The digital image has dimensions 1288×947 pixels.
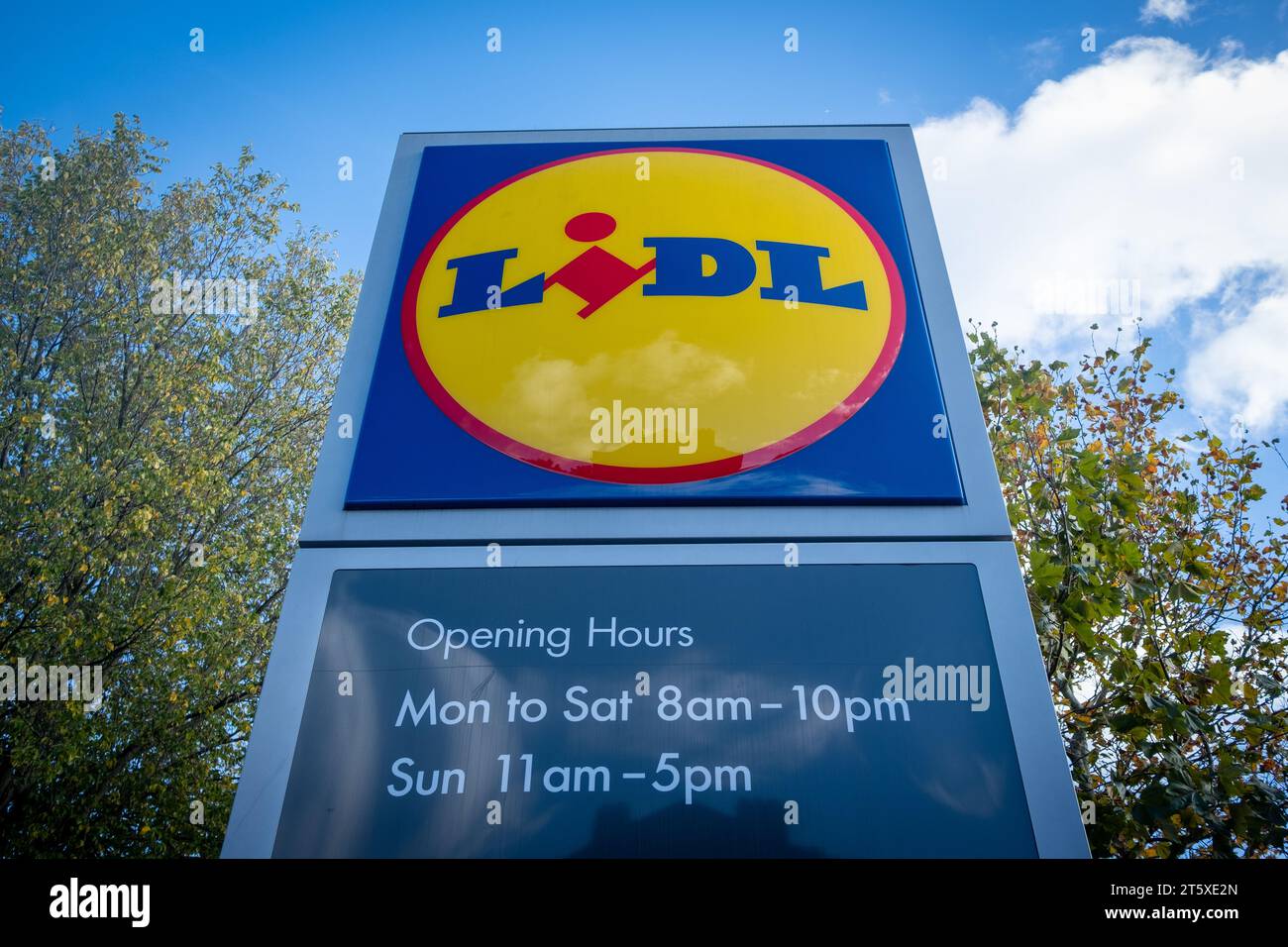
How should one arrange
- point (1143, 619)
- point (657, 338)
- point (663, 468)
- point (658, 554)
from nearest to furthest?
point (658, 554)
point (663, 468)
point (657, 338)
point (1143, 619)

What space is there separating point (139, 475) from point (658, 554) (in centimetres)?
938

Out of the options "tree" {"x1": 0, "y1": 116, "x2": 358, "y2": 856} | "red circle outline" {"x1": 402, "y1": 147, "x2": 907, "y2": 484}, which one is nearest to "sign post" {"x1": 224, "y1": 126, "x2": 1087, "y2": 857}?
"red circle outline" {"x1": 402, "y1": 147, "x2": 907, "y2": 484}

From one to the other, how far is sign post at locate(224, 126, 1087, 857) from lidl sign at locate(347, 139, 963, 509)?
0.7 inches

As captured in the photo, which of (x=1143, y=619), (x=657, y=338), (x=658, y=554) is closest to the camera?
(x=658, y=554)

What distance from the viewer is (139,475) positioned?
412 inches

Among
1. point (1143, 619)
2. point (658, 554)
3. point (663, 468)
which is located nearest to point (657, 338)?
point (663, 468)

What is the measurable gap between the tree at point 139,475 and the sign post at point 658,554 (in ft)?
15.6

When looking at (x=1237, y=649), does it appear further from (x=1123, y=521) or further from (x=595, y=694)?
(x=595, y=694)

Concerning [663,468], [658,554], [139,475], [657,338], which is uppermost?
[139,475]

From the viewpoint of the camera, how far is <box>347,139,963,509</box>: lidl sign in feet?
12.5

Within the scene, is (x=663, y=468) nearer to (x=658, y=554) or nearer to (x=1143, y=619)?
(x=658, y=554)
